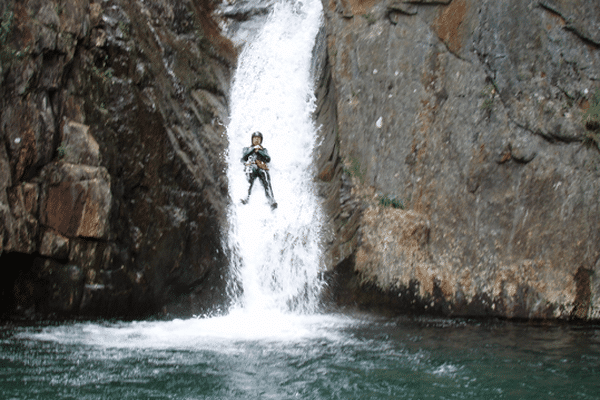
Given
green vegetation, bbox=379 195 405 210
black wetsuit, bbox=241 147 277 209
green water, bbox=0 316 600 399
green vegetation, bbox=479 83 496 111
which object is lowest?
green water, bbox=0 316 600 399

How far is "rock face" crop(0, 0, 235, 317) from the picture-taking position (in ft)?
23.3

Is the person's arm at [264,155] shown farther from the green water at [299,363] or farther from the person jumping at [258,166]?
the green water at [299,363]

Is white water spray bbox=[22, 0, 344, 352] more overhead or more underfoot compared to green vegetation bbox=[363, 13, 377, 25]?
more underfoot

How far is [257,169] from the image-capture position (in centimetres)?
1035

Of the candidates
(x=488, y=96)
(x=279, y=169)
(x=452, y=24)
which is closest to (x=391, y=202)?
(x=488, y=96)

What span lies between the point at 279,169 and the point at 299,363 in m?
6.22

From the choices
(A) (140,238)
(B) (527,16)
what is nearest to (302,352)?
(A) (140,238)

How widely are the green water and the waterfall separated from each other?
5.78 feet

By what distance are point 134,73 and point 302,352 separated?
18.6ft

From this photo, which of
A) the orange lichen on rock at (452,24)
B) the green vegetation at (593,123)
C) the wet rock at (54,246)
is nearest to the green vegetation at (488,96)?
the orange lichen on rock at (452,24)

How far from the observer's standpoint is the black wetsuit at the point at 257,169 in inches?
402

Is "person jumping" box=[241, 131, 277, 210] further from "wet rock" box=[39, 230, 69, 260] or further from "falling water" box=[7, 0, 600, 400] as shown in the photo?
"wet rock" box=[39, 230, 69, 260]

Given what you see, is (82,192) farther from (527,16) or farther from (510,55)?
(527,16)

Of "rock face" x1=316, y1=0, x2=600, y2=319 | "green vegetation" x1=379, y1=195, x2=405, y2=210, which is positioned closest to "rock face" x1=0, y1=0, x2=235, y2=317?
"rock face" x1=316, y1=0, x2=600, y2=319
